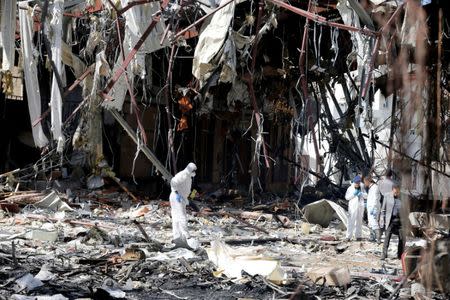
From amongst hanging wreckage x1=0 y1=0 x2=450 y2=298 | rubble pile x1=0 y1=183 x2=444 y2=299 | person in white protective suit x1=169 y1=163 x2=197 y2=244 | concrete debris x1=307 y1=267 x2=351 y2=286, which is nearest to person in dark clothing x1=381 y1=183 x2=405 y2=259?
rubble pile x1=0 y1=183 x2=444 y2=299

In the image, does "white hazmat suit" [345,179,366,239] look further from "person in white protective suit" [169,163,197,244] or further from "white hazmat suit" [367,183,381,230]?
"person in white protective suit" [169,163,197,244]

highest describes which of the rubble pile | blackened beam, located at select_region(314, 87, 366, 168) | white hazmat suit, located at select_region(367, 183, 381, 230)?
blackened beam, located at select_region(314, 87, 366, 168)

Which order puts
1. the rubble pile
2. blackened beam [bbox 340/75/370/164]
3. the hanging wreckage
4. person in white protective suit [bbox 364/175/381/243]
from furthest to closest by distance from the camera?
blackened beam [bbox 340/75/370/164] < person in white protective suit [bbox 364/175/381/243] < the rubble pile < the hanging wreckage

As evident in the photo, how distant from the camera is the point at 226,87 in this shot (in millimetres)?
14195

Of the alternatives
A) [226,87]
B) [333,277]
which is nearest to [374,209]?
[226,87]

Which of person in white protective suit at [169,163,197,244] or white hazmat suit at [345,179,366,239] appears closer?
person in white protective suit at [169,163,197,244]

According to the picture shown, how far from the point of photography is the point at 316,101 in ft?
42.5

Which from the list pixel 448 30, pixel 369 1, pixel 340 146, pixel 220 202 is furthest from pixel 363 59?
pixel 220 202

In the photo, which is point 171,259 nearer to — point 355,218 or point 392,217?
point 392,217

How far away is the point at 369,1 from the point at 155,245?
450 centimetres

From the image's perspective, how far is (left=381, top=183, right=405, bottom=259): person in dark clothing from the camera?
9.30 metres

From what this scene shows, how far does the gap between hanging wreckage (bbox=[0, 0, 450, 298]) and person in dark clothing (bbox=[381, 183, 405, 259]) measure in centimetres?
73

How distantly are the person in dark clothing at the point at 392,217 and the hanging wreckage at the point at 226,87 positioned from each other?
728 millimetres

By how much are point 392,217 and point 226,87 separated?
19.5 ft
